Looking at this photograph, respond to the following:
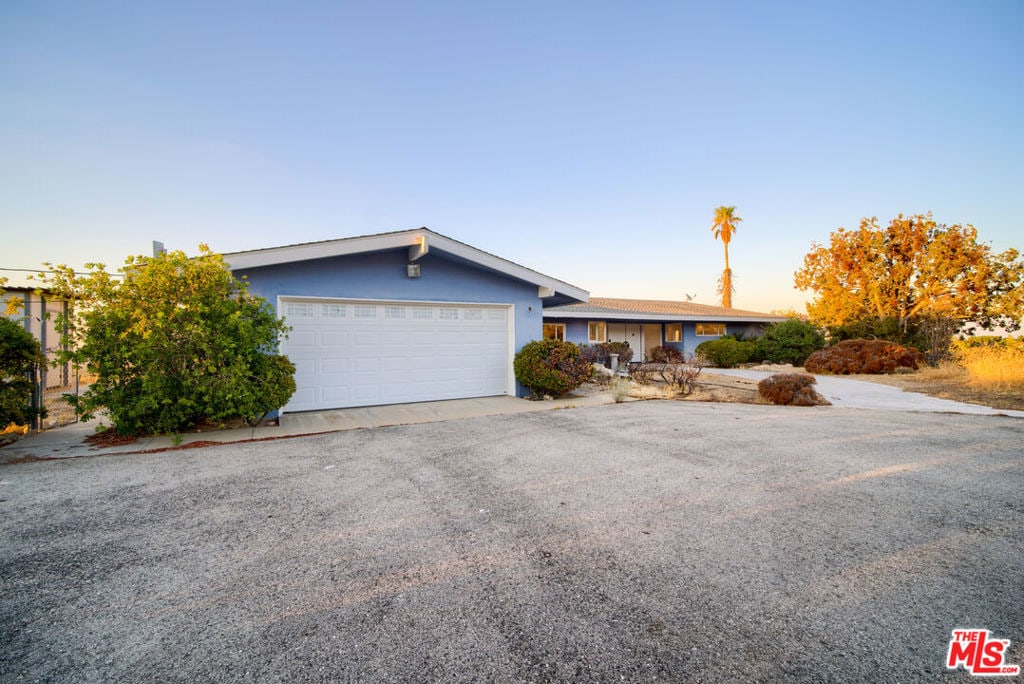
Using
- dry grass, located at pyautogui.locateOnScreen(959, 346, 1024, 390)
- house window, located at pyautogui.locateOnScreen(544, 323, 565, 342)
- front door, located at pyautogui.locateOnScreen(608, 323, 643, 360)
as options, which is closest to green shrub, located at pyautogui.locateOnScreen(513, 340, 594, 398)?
house window, located at pyautogui.locateOnScreen(544, 323, 565, 342)

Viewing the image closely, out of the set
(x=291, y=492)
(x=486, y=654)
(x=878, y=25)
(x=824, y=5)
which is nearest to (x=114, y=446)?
(x=291, y=492)

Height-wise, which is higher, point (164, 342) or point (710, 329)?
point (710, 329)

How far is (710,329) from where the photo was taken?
23.6 metres

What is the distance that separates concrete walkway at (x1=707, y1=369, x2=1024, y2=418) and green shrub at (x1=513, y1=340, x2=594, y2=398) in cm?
574

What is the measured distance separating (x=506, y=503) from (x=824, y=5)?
13728 mm

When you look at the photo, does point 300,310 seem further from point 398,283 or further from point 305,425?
point 305,425

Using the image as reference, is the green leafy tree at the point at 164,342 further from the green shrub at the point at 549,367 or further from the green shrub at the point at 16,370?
the green shrub at the point at 549,367

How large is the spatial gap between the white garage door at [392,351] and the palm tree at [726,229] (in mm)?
36189

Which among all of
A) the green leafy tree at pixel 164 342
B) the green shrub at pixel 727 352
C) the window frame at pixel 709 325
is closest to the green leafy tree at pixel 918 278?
the window frame at pixel 709 325

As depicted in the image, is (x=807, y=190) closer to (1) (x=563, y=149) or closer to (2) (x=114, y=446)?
(1) (x=563, y=149)

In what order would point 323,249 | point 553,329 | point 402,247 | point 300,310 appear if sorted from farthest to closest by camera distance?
point 553,329 → point 402,247 → point 300,310 → point 323,249

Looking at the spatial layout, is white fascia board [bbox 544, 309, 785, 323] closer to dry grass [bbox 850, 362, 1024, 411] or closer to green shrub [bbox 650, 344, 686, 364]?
green shrub [bbox 650, 344, 686, 364]

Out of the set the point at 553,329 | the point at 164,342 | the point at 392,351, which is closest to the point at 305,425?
the point at 164,342
